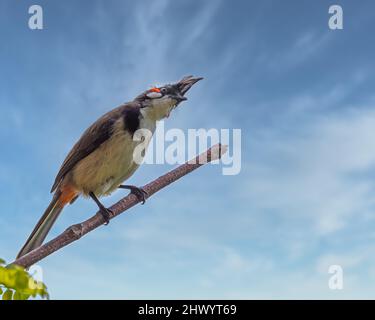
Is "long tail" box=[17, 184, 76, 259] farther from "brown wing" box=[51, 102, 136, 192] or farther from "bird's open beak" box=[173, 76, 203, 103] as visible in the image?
"bird's open beak" box=[173, 76, 203, 103]

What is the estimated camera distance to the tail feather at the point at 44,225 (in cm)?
502

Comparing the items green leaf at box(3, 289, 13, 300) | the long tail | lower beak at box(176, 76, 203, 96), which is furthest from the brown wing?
green leaf at box(3, 289, 13, 300)

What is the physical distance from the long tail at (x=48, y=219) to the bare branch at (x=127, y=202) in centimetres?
81

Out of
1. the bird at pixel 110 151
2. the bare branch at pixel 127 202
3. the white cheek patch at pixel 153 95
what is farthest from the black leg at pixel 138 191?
the white cheek patch at pixel 153 95

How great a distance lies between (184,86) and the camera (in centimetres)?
567

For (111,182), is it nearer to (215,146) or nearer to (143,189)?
(143,189)

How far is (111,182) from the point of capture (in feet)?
18.6

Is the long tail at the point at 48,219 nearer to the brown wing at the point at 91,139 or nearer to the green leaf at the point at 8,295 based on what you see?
the brown wing at the point at 91,139

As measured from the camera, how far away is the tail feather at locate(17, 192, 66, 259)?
16.5 ft

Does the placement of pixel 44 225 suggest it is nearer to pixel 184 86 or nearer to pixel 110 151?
pixel 110 151

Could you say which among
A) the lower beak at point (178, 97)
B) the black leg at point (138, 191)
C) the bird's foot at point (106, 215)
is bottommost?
the bird's foot at point (106, 215)

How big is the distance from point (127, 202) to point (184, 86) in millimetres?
1858

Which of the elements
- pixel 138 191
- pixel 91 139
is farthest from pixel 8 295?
pixel 91 139
